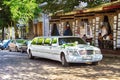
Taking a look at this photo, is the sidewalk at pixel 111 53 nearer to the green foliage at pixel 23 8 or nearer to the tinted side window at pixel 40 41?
the tinted side window at pixel 40 41

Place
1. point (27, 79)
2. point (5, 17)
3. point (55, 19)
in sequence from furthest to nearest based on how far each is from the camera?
point (5, 17) < point (55, 19) < point (27, 79)

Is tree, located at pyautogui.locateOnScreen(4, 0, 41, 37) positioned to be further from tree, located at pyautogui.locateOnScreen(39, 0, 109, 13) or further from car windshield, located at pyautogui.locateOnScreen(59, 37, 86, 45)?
car windshield, located at pyautogui.locateOnScreen(59, 37, 86, 45)

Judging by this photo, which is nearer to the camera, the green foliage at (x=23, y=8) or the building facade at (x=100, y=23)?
the building facade at (x=100, y=23)

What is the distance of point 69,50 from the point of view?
16.8 meters

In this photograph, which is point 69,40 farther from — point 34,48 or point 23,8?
point 23,8

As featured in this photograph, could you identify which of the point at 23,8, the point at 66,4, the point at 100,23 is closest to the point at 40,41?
the point at 66,4

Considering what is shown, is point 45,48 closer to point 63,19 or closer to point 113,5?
point 113,5

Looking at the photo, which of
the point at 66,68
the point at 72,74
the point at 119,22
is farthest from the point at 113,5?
the point at 72,74

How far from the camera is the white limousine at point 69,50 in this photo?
16.7 m

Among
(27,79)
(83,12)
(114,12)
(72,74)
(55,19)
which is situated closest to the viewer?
(27,79)

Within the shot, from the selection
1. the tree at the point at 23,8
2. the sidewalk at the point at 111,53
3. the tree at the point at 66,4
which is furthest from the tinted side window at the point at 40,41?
the tree at the point at 23,8

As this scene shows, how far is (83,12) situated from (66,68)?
45.5 feet

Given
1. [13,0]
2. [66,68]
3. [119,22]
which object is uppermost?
[13,0]

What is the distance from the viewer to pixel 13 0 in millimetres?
31312
